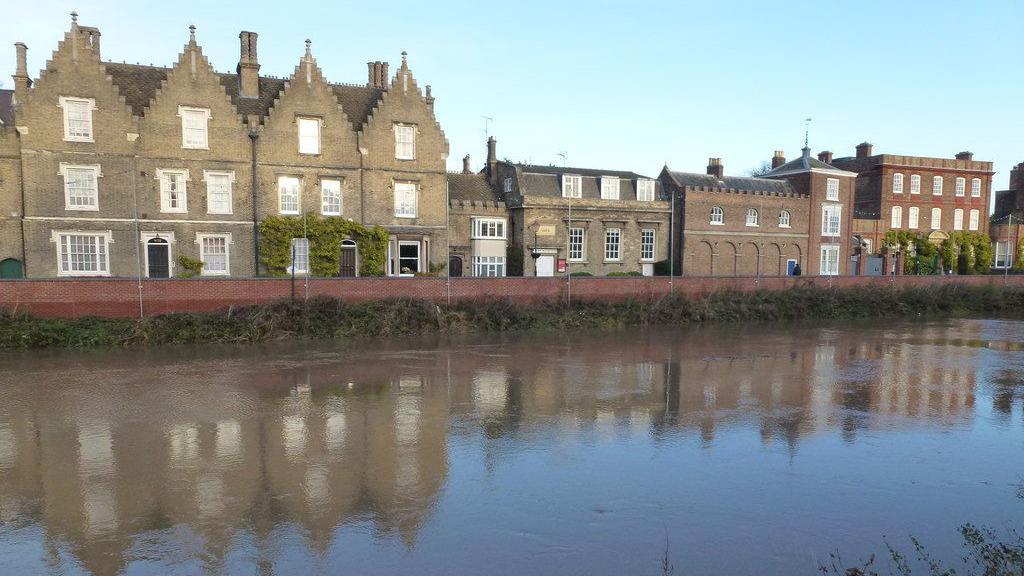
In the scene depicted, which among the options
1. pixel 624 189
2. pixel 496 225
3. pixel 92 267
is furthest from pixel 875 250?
pixel 92 267

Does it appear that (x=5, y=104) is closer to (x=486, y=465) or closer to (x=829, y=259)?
(x=486, y=465)

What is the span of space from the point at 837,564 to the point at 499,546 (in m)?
3.21

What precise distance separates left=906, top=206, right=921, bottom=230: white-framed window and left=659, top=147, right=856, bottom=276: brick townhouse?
7.76 m

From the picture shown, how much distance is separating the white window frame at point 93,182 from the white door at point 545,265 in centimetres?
2112

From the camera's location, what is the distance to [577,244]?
38156 millimetres

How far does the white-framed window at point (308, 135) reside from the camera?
30000 mm

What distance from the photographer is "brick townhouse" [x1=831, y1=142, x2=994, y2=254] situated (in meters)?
49.4

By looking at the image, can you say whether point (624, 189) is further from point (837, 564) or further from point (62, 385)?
point (837, 564)

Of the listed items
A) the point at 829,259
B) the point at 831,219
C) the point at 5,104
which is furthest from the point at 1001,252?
the point at 5,104

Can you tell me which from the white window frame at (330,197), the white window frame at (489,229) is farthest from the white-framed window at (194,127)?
the white window frame at (489,229)

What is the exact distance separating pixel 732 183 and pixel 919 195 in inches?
685

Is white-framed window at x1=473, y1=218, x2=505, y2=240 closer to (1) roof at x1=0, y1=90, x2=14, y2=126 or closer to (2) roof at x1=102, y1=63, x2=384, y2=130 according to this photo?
(2) roof at x1=102, y1=63, x2=384, y2=130

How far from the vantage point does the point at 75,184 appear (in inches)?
1067

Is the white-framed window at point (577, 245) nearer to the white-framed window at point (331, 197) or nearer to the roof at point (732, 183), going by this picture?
the roof at point (732, 183)
